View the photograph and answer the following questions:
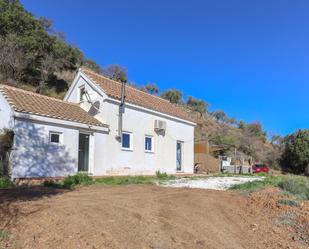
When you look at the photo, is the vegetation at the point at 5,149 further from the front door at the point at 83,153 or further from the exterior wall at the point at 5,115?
the front door at the point at 83,153

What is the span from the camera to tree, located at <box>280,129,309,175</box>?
3266 centimetres

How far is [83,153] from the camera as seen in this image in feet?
49.4

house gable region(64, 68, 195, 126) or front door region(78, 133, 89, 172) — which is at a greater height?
house gable region(64, 68, 195, 126)

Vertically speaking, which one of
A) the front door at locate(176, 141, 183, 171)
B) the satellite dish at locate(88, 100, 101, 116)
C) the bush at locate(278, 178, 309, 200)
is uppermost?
the satellite dish at locate(88, 100, 101, 116)

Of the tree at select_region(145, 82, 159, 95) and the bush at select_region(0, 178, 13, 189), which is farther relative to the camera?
the tree at select_region(145, 82, 159, 95)

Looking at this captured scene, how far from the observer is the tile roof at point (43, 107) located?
40.5 ft

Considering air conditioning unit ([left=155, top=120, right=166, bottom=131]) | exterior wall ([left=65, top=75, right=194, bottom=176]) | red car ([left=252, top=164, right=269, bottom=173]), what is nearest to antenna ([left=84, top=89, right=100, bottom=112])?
exterior wall ([left=65, top=75, right=194, bottom=176])

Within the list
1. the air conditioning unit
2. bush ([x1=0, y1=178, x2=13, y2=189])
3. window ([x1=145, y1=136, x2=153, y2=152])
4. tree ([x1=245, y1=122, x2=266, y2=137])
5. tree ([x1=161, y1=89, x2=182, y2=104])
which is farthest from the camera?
tree ([x1=245, y1=122, x2=266, y2=137])

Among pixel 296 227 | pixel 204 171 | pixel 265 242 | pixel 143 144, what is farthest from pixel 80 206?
pixel 204 171

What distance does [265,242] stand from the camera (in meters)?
6.29

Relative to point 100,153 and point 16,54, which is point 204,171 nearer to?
point 100,153

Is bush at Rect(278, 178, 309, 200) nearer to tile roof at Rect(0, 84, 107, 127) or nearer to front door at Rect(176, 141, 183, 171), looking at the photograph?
tile roof at Rect(0, 84, 107, 127)

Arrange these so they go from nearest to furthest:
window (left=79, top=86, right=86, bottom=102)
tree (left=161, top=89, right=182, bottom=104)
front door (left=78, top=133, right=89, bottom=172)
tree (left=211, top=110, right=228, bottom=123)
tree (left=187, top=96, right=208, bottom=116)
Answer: front door (left=78, top=133, right=89, bottom=172) < window (left=79, top=86, right=86, bottom=102) < tree (left=161, top=89, right=182, bottom=104) < tree (left=187, top=96, right=208, bottom=116) < tree (left=211, top=110, right=228, bottom=123)

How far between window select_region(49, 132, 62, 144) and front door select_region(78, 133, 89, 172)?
58.7 inches
